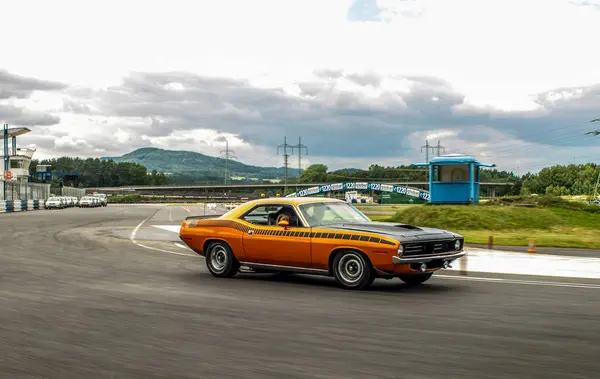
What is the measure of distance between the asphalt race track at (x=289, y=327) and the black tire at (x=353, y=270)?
178 millimetres

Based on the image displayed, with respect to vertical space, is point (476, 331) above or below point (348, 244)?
below

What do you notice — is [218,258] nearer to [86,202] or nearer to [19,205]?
[19,205]

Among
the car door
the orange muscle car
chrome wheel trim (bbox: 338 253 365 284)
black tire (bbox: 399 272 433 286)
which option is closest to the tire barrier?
the orange muscle car

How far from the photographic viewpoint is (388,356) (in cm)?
579

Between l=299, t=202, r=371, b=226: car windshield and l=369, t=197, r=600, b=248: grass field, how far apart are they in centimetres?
1268

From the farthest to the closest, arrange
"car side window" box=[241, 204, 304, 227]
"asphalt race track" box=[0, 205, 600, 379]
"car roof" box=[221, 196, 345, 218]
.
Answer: "car roof" box=[221, 196, 345, 218] < "car side window" box=[241, 204, 304, 227] < "asphalt race track" box=[0, 205, 600, 379]

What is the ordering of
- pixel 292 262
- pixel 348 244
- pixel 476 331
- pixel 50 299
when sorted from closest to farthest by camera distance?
pixel 476 331 → pixel 50 299 → pixel 348 244 → pixel 292 262

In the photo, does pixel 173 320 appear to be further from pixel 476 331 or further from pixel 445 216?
pixel 445 216

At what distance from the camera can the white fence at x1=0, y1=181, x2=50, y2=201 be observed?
60.2m

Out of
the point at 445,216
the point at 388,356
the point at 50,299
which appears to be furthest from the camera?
the point at 445,216

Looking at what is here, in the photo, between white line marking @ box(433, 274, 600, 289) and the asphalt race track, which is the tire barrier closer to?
the asphalt race track

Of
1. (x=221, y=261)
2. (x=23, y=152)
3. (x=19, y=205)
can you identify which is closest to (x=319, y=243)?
(x=221, y=261)

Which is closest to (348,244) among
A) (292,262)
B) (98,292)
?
(292,262)

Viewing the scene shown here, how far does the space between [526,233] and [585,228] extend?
3.27 meters
